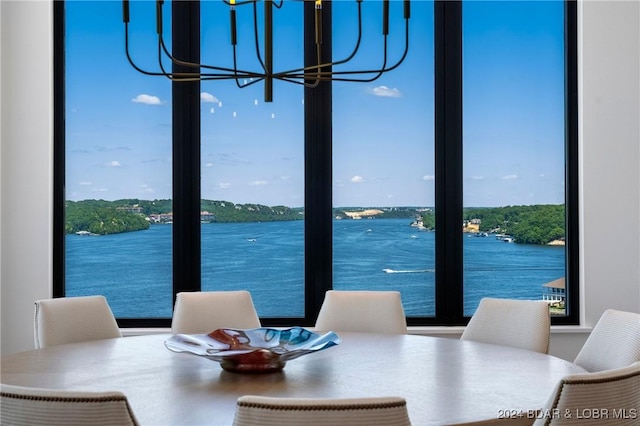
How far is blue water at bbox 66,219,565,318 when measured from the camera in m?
4.81

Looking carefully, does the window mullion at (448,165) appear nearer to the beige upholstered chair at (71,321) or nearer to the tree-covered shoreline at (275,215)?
the tree-covered shoreline at (275,215)

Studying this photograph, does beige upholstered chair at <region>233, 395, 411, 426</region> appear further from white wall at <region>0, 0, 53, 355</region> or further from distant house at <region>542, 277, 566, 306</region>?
distant house at <region>542, 277, 566, 306</region>

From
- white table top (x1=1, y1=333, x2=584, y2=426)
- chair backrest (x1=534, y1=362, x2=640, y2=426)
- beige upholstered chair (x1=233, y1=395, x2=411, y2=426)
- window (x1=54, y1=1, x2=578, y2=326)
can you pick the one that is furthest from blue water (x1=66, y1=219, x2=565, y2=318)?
beige upholstered chair (x1=233, y1=395, x2=411, y2=426)

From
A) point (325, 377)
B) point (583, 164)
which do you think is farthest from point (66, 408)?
point (583, 164)

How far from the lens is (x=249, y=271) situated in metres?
4.84

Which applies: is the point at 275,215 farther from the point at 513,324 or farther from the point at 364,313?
the point at 513,324

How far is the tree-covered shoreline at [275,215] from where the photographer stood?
4.79m

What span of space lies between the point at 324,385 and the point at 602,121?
3.11 m

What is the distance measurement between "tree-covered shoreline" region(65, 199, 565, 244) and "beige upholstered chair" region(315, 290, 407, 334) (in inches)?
39.1

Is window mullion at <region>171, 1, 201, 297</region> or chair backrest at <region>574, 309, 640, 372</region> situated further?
window mullion at <region>171, 1, 201, 297</region>

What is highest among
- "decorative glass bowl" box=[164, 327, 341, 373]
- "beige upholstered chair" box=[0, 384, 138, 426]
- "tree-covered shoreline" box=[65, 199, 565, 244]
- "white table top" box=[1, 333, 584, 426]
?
"tree-covered shoreline" box=[65, 199, 565, 244]

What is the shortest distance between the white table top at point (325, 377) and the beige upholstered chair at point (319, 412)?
43 centimetres

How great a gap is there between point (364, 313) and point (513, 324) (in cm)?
79

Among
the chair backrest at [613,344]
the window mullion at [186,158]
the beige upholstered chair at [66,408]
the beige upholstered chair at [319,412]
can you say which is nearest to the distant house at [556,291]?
the chair backrest at [613,344]
